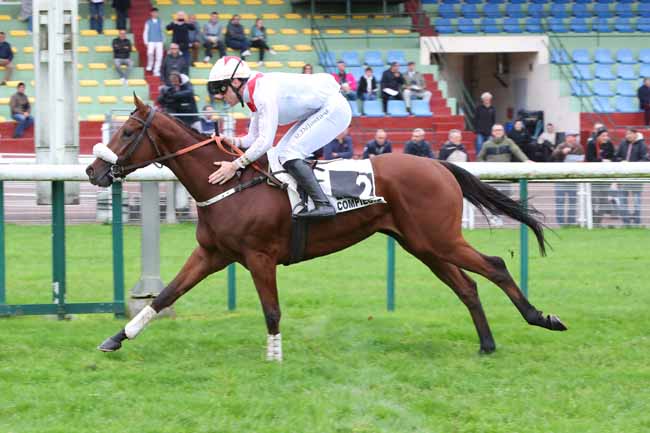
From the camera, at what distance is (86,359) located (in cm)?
680

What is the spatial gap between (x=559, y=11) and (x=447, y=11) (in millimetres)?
2731

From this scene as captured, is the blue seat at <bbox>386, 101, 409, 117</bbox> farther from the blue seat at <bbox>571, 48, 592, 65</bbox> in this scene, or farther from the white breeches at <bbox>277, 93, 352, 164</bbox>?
the white breeches at <bbox>277, 93, 352, 164</bbox>

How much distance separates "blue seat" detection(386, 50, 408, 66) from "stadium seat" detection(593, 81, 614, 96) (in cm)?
401

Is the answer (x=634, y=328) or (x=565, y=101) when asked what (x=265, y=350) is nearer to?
(x=634, y=328)

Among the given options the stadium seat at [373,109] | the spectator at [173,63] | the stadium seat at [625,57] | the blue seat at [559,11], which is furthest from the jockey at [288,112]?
the blue seat at [559,11]

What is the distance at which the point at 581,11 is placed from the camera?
85.4ft

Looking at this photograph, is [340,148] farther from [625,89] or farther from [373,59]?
[625,89]

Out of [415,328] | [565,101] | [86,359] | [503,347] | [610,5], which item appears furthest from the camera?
[610,5]

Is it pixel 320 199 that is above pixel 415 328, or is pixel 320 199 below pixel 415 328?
above

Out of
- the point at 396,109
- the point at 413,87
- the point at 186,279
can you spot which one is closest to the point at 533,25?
the point at 413,87

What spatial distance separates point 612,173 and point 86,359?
403 centimetres

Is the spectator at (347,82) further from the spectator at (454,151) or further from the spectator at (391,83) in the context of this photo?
the spectator at (454,151)

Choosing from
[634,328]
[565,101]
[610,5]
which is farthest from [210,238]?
[610,5]

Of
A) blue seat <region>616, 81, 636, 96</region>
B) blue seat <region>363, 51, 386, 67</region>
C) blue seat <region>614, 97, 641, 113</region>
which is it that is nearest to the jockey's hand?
blue seat <region>363, 51, 386, 67</region>
